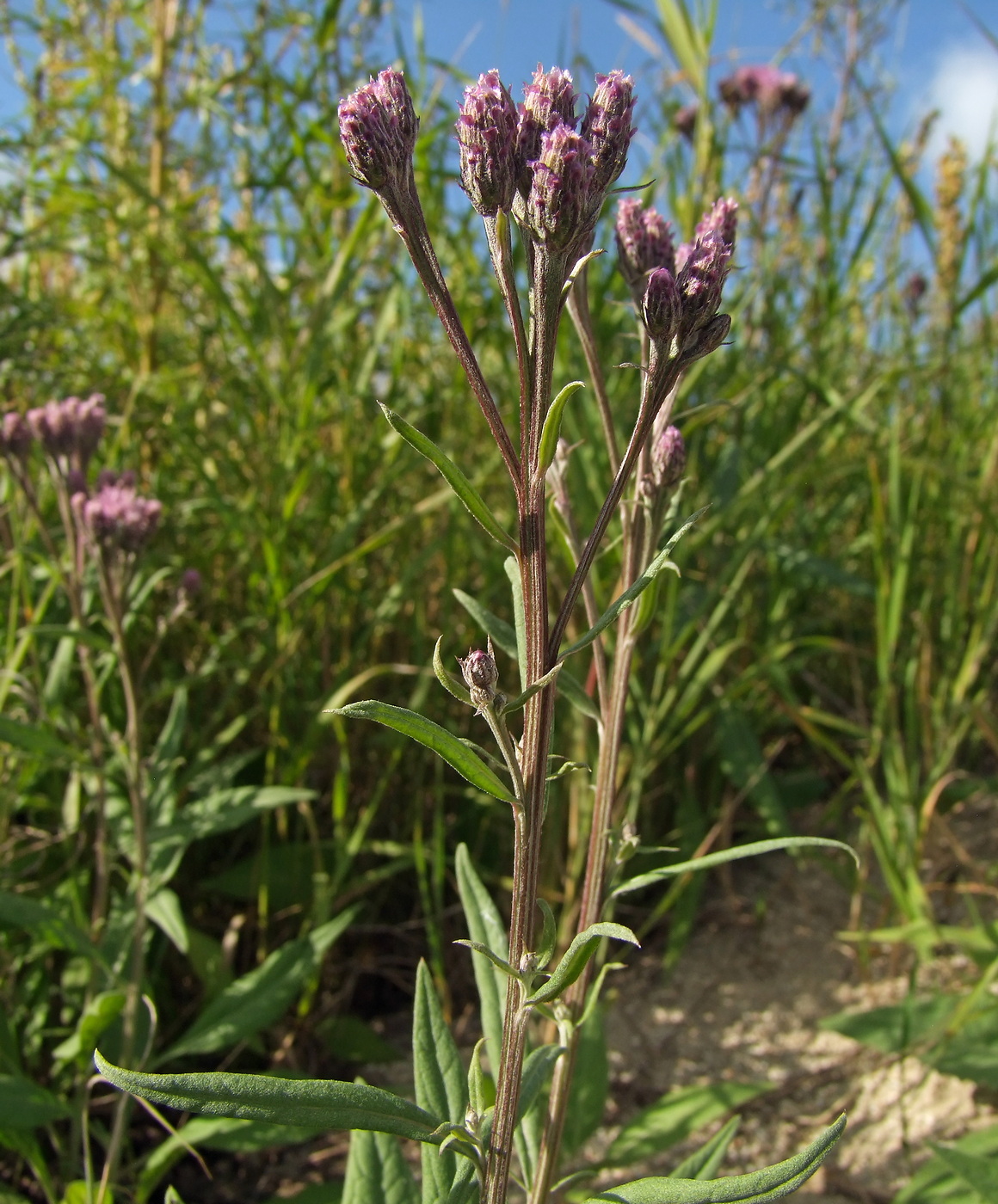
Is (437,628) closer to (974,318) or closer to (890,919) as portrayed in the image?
(890,919)

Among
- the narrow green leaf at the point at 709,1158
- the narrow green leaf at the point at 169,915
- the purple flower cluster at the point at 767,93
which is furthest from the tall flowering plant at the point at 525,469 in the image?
the purple flower cluster at the point at 767,93

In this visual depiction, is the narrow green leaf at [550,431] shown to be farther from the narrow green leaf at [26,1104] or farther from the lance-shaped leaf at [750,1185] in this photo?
the narrow green leaf at [26,1104]

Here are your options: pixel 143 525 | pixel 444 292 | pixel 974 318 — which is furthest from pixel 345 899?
pixel 974 318

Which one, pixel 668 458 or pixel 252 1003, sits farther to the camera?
pixel 252 1003

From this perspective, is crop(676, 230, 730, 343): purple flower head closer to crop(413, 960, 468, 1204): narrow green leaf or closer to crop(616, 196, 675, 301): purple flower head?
crop(616, 196, 675, 301): purple flower head

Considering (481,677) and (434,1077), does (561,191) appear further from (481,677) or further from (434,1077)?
(434,1077)

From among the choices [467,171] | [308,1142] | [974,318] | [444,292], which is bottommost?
[308,1142]

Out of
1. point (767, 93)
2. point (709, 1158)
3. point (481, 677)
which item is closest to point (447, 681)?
point (481, 677)
